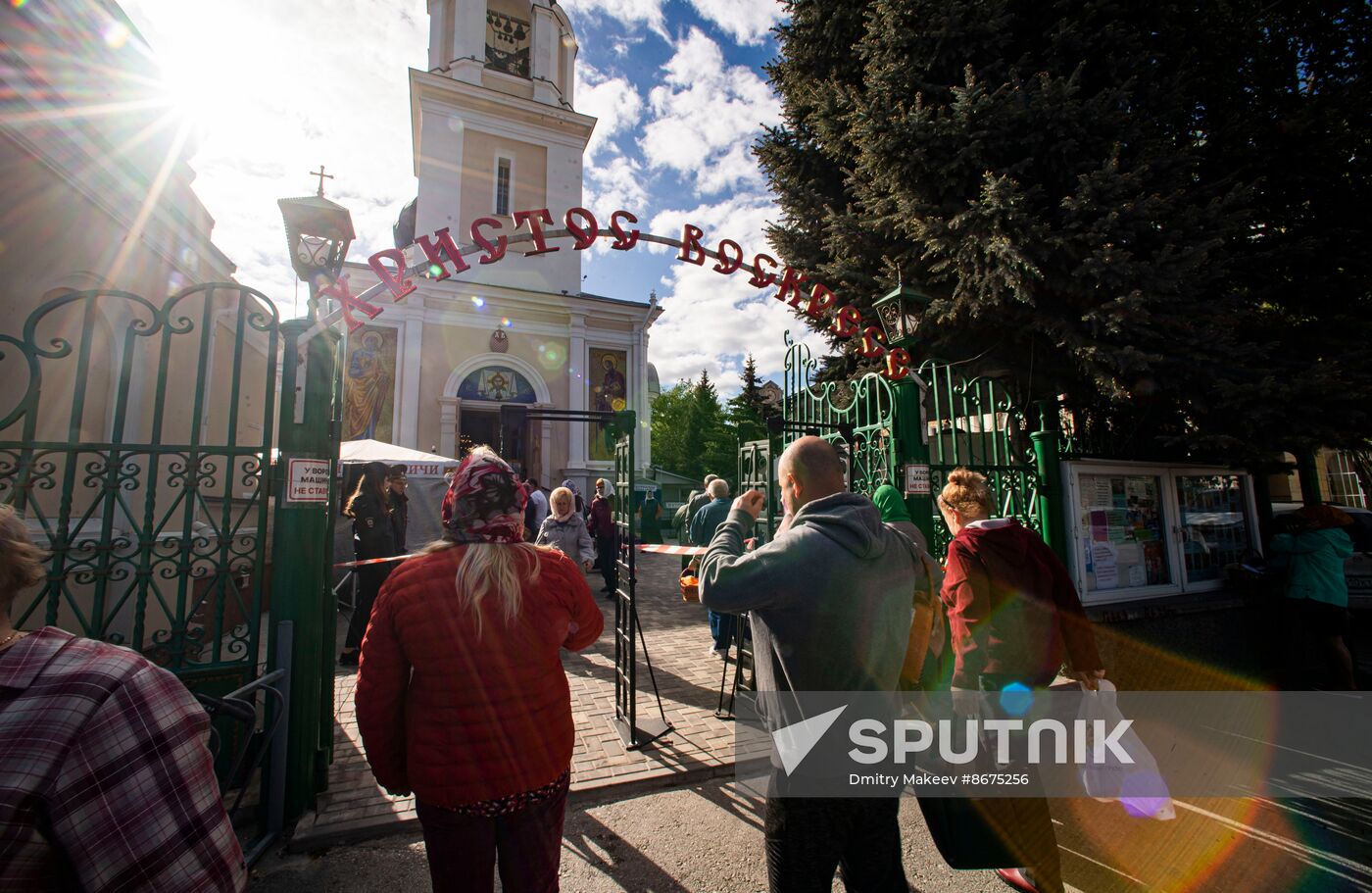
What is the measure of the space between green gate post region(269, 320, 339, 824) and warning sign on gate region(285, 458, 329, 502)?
20 millimetres

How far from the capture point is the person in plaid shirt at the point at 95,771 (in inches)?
45.4

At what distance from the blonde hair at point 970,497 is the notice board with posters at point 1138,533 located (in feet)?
9.24

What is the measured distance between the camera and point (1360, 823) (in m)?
3.46

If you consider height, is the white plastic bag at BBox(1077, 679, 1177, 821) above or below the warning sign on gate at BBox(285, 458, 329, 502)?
below

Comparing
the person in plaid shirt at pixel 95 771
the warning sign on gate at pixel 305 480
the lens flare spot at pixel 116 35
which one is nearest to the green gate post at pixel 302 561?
the warning sign on gate at pixel 305 480

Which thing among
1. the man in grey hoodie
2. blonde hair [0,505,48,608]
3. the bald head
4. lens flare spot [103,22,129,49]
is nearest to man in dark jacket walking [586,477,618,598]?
the bald head

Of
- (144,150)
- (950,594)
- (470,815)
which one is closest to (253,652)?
(470,815)

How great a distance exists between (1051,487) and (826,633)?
457cm

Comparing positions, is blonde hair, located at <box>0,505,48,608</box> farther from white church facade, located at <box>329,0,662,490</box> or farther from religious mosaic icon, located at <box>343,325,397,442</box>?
religious mosaic icon, located at <box>343,325,397,442</box>

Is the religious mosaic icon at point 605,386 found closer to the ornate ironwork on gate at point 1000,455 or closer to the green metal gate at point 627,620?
the green metal gate at point 627,620

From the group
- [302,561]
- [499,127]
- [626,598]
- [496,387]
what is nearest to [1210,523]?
[626,598]

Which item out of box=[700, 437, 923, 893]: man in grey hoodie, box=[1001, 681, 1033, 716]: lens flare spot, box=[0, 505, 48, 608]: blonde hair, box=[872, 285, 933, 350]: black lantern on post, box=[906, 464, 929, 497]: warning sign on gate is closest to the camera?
box=[0, 505, 48, 608]: blonde hair

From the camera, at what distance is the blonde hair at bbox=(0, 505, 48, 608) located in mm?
1351

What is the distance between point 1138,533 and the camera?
6137mm
